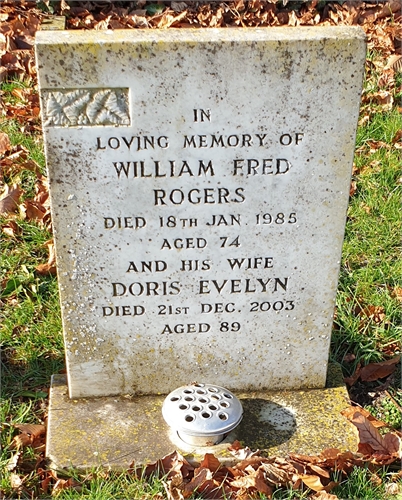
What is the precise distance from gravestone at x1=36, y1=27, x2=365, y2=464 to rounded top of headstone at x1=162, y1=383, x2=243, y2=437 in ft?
0.68

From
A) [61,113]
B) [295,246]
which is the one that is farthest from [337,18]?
[61,113]

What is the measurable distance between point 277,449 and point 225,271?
2.51 feet

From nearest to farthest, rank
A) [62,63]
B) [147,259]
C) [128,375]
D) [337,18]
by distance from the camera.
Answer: [62,63]
[147,259]
[128,375]
[337,18]

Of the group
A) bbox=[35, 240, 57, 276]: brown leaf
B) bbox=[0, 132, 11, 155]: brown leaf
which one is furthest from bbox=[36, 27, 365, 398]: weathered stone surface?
bbox=[0, 132, 11, 155]: brown leaf

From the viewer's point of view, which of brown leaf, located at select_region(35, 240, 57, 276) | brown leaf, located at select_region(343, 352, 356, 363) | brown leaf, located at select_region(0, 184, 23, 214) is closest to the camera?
brown leaf, located at select_region(343, 352, 356, 363)

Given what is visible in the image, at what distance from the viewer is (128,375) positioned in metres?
3.07

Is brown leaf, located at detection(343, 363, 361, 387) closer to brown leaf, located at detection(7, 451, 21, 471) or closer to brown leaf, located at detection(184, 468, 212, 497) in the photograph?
brown leaf, located at detection(184, 468, 212, 497)

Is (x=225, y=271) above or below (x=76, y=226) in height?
below

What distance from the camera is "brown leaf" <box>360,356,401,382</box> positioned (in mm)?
3367

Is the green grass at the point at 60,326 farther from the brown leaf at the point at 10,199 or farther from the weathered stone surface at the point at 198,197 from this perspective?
the weathered stone surface at the point at 198,197

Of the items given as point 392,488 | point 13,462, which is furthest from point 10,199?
point 392,488

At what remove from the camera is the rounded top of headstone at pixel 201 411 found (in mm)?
2750

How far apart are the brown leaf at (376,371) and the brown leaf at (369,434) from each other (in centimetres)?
48

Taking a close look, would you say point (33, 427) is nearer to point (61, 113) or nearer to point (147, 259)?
point (147, 259)
